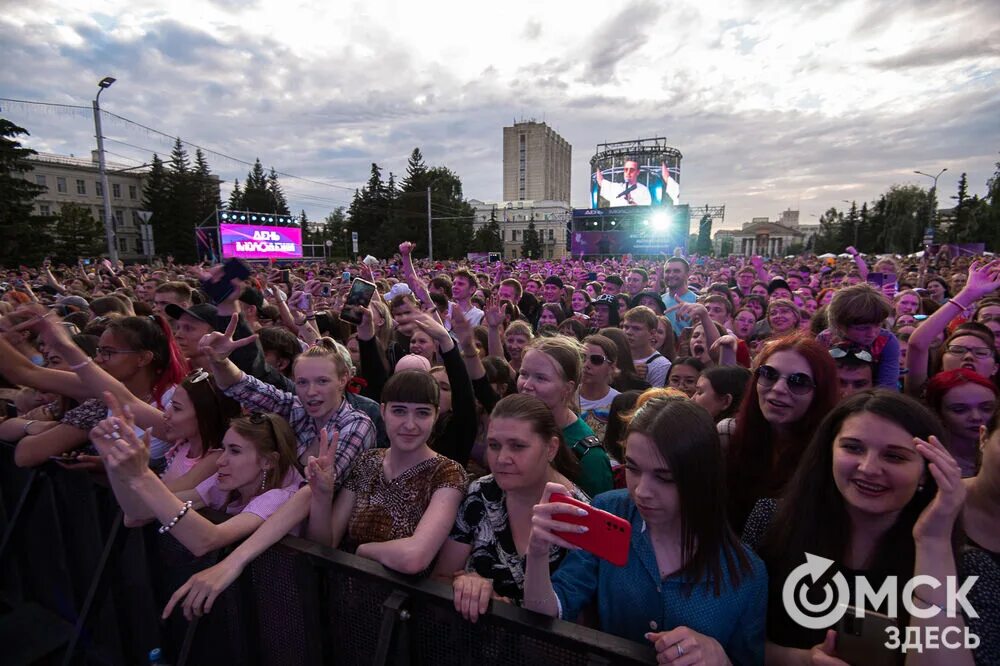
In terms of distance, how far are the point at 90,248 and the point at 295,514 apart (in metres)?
46.9

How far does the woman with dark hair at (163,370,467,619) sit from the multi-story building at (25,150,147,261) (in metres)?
78.2

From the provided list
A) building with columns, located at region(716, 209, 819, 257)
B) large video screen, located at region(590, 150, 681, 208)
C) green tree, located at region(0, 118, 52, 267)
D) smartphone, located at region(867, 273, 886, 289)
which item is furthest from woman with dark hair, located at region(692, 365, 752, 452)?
building with columns, located at region(716, 209, 819, 257)

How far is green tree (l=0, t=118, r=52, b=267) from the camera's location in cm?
2750

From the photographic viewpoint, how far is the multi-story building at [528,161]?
128m

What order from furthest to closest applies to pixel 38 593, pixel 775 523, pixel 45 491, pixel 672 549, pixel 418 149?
pixel 418 149, pixel 38 593, pixel 45 491, pixel 775 523, pixel 672 549

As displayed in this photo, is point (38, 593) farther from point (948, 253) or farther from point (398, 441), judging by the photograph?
point (948, 253)

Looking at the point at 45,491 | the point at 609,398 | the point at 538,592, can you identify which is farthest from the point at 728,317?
the point at 45,491

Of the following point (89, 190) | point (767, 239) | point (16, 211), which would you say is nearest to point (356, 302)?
point (16, 211)

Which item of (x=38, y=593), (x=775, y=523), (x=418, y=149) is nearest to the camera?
(x=775, y=523)

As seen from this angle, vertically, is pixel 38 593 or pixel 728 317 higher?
pixel 728 317

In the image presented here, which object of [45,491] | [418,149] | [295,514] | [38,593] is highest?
[418,149]

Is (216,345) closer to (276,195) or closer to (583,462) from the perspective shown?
(583,462)

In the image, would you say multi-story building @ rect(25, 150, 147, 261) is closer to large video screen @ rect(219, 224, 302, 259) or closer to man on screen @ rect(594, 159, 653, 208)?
large video screen @ rect(219, 224, 302, 259)

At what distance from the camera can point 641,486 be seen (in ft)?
5.60
